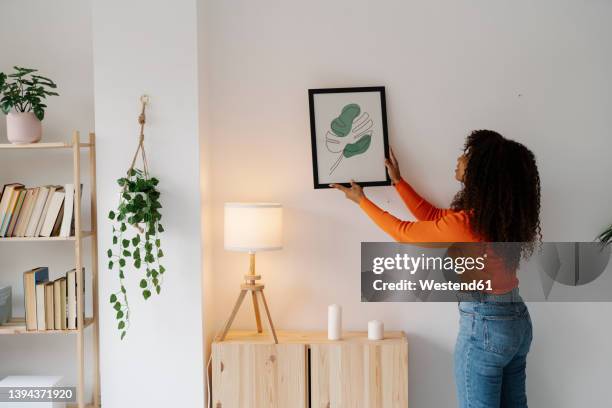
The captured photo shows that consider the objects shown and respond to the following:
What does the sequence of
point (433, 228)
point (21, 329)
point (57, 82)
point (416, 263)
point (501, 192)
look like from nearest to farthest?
1. point (501, 192)
2. point (433, 228)
3. point (21, 329)
4. point (416, 263)
5. point (57, 82)

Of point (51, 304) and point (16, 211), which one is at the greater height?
point (16, 211)

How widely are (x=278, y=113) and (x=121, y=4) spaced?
0.86 m

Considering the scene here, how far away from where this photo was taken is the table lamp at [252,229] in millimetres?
2621

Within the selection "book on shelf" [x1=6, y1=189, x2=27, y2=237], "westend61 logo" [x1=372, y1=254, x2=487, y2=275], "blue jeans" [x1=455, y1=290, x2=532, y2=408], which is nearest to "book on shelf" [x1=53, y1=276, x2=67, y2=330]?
"book on shelf" [x1=6, y1=189, x2=27, y2=237]

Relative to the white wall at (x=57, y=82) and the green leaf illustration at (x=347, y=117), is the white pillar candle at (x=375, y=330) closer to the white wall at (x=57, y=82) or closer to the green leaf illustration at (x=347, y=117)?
the green leaf illustration at (x=347, y=117)

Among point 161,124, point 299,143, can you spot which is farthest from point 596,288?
point 161,124

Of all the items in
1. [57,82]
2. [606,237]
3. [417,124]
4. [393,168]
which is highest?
[57,82]

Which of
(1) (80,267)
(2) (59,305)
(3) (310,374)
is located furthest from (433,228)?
(2) (59,305)

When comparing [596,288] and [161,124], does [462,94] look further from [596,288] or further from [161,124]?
[161,124]

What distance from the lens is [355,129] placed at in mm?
2859

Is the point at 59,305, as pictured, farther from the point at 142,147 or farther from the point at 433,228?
the point at 433,228

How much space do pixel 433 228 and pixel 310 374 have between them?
860mm

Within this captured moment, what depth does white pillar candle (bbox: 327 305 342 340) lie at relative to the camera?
8.96ft

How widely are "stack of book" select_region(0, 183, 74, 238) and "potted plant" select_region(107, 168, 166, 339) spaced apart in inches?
9.4
